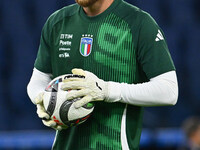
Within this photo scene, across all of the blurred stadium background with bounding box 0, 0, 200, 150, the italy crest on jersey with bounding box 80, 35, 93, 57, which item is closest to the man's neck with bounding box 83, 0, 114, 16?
the italy crest on jersey with bounding box 80, 35, 93, 57

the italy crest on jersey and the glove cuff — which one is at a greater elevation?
the italy crest on jersey

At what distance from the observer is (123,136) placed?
250 cm

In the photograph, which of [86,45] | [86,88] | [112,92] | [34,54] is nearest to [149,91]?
[112,92]

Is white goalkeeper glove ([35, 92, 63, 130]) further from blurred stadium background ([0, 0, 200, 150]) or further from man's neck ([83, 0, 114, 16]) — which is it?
blurred stadium background ([0, 0, 200, 150])

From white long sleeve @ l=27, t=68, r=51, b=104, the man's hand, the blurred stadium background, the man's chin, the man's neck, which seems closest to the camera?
the man's hand

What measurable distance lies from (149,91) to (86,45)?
0.44m

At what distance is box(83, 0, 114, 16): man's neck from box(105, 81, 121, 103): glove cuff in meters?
0.44

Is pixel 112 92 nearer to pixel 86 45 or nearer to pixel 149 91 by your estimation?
pixel 149 91

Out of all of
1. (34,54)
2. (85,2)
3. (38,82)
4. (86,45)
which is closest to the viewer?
(85,2)

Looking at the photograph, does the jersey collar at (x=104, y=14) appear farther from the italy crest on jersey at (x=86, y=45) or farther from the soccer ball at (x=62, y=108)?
the soccer ball at (x=62, y=108)

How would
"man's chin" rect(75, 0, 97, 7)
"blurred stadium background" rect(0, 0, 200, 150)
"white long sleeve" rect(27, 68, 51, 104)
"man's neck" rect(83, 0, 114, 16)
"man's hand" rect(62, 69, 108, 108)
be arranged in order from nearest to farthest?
"man's hand" rect(62, 69, 108, 108) → "man's chin" rect(75, 0, 97, 7) → "man's neck" rect(83, 0, 114, 16) → "white long sleeve" rect(27, 68, 51, 104) → "blurred stadium background" rect(0, 0, 200, 150)

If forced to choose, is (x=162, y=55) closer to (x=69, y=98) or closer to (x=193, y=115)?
(x=69, y=98)

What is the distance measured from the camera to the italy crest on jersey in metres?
2.54

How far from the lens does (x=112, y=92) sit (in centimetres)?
238
